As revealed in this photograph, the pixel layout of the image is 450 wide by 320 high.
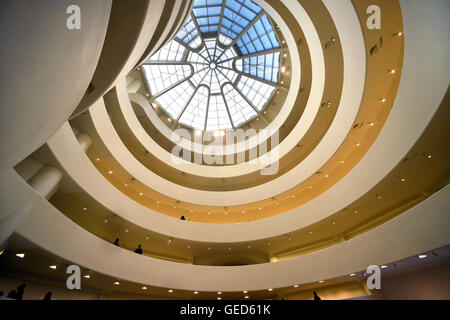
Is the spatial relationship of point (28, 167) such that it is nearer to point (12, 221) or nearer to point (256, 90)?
point (12, 221)

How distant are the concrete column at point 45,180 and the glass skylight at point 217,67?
14.2 m

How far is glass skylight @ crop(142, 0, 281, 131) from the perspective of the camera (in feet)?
66.5

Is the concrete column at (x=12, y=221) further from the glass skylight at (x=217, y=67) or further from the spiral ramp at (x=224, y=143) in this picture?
the glass skylight at (x=217, y=67)

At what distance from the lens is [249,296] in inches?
628

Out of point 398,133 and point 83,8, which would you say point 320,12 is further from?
point 83,8

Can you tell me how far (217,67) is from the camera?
23609 mm

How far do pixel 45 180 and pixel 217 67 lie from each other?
1906cm

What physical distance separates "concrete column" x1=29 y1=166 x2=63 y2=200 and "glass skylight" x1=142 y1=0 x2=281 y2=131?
558 inches

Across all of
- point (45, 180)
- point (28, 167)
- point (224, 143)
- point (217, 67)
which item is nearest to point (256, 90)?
point (217, 67)

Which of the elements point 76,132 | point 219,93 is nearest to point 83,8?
point 76,132

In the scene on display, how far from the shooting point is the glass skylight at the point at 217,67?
66.5ft

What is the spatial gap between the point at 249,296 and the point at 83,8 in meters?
18.4

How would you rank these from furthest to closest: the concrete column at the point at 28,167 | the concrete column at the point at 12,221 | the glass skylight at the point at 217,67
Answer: the glass skylight at the point at 217,67 < the concrete column at the point at 28,167 < the concrete column at the point at 12,221

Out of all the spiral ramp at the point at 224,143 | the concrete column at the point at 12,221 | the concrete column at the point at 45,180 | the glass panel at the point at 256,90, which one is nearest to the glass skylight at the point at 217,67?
the glass panel at the point at 256,90
